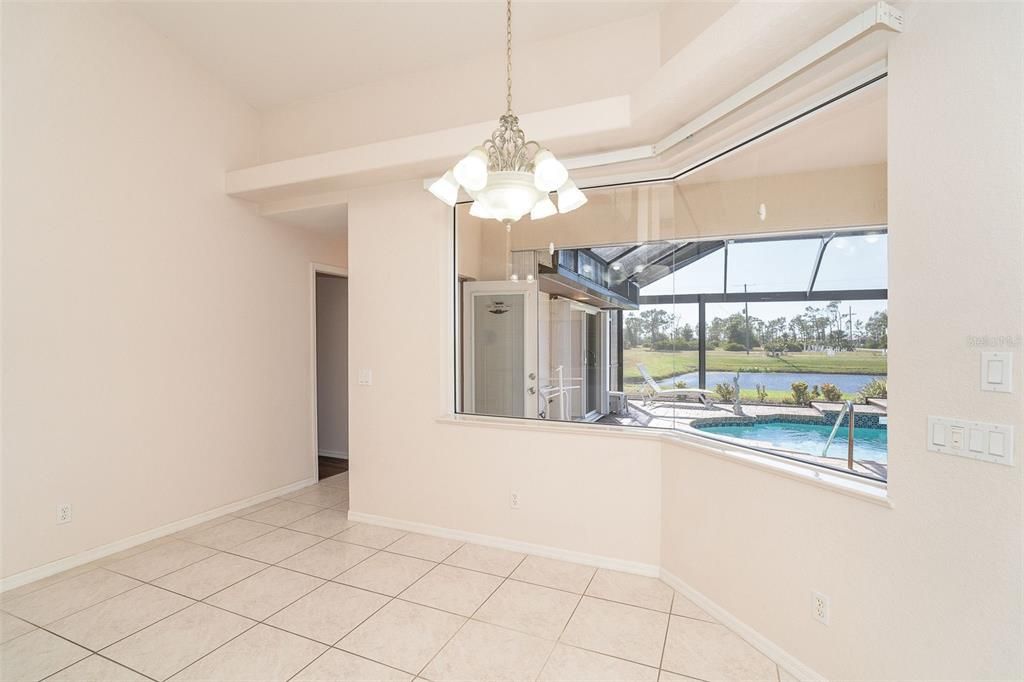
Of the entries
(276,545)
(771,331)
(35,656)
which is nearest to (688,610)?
(771,331)

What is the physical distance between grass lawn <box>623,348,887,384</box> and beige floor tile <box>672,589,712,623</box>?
124 centimetres

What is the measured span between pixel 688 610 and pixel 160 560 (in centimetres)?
332

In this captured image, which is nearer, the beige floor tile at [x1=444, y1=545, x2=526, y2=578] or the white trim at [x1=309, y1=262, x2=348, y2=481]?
the beige floor tile at [x1=444, y1=545, x2=526, y2=578]

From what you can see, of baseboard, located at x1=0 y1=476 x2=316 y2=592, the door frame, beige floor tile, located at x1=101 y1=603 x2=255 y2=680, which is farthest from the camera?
the door frame

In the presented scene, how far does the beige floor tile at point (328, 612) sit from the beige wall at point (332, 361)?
3.48 meters

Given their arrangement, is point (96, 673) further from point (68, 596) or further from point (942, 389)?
point (942, 389)

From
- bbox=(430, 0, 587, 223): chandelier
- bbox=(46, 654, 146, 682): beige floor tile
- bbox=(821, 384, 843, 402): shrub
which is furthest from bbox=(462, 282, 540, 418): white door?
bbox=(46, 654, 146, 682): beige floor tile

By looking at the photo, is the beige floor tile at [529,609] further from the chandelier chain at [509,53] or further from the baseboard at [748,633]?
the chandelier chain at [509,53]

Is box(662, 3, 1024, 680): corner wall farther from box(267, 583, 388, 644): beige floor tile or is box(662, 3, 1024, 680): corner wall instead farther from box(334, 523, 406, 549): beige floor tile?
box(334, 523, 406, 549): beige floor tile

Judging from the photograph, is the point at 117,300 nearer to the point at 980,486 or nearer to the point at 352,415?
the point at 352,415

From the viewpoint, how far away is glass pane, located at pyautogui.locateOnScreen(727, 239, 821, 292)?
2150 millimetres

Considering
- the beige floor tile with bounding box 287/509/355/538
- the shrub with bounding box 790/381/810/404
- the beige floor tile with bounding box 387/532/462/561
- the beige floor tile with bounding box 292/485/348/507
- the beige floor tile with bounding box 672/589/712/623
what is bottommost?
the beige floor tile with bounding box 292/485/348/507

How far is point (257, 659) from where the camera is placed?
2.11 metres

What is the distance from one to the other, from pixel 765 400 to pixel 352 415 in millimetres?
2990
